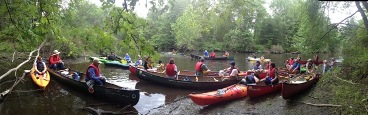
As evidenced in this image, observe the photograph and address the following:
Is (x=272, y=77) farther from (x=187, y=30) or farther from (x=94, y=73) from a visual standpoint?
(x=187, y=30)

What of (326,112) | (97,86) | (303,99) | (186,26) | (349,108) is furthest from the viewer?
(186,26)

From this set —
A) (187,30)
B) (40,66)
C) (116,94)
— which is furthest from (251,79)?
(187,30)

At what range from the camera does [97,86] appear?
36.7 feet

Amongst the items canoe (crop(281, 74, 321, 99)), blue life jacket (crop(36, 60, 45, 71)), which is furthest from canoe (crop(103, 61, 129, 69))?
canoe (crop(281, 74, 321, 99))

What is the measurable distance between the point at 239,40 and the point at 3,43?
39.8 metres

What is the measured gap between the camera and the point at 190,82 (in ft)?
45.2

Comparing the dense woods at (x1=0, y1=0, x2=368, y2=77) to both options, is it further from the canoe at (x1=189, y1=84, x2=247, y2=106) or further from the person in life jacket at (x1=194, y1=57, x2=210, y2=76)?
the canoe at (x1=189, y1=84, x2=247, y2=106)

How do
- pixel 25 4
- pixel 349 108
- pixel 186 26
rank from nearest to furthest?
pixel 25 4 < pixel 349 108 < pixel 186 26

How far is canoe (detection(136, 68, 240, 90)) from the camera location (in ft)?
44.7

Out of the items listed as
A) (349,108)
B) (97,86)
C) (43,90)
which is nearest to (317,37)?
(349,108)

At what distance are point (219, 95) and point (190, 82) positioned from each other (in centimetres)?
317

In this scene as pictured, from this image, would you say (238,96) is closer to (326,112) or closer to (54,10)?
(326,112)

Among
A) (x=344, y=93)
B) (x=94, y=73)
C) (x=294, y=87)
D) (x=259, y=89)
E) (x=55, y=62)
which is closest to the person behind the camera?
(x=344, y=93)

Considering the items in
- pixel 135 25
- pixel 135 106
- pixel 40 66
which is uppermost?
pixel 135 25
